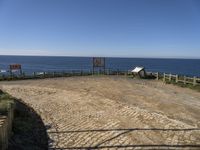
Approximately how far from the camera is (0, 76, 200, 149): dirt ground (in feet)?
33.9

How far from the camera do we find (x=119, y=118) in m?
13.8

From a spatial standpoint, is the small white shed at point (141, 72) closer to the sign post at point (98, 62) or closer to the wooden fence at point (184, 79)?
the wooden fence at point (184, 79)

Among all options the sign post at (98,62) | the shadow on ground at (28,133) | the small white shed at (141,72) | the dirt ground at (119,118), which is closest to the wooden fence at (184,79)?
the dirt ground at (119,118)

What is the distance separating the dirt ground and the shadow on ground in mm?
360

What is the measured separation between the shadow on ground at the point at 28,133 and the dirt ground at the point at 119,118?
0.36m

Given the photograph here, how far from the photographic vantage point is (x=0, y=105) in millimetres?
11031

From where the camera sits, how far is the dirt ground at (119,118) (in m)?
10.3

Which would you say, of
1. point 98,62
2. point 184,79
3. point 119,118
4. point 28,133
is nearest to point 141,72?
point 184,79

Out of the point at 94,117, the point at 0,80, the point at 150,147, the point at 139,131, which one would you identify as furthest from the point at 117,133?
the point at 0,80

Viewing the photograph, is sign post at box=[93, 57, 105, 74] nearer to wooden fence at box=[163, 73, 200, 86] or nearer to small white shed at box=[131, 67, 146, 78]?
small white shed at box=[131, 67, 146, 78]

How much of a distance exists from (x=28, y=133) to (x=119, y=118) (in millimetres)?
5046

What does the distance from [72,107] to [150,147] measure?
793cm

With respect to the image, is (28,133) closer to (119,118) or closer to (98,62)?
(119,118)

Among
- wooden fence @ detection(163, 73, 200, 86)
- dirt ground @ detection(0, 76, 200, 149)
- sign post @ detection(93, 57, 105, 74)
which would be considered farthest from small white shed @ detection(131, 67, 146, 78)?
dirt ground @ detection(0, 76, 200, 149)
